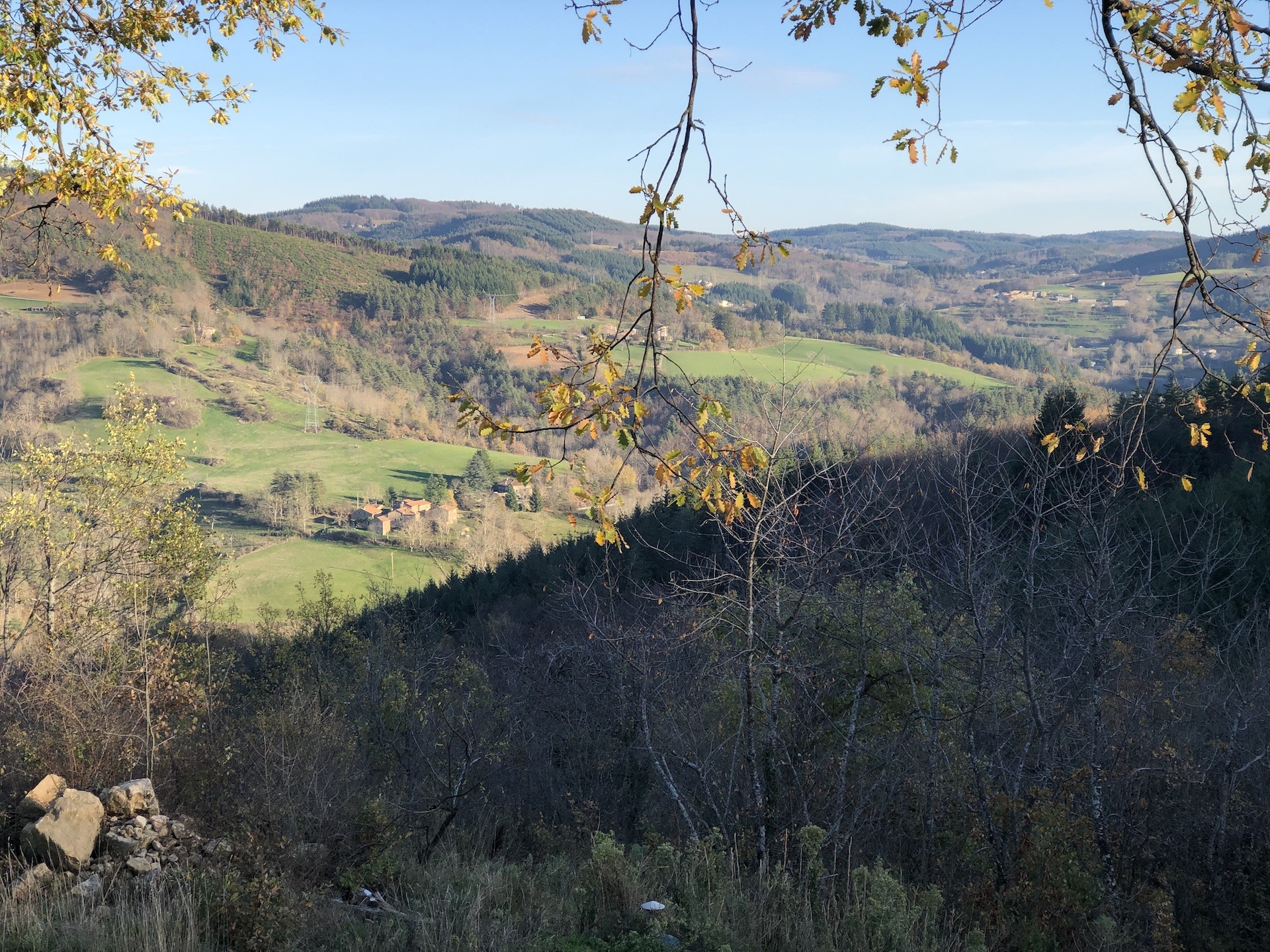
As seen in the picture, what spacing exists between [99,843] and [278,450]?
79775mm

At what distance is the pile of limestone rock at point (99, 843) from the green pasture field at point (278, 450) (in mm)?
64852

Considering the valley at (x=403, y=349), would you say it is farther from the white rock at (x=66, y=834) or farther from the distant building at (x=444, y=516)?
the white rock at (x=66, y=834)

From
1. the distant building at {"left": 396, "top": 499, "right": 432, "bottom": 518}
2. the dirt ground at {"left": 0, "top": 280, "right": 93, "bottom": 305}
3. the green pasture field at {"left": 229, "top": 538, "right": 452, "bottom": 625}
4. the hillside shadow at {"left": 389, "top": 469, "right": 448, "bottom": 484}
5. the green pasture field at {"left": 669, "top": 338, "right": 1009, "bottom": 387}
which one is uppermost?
the dirt ground at {"left": 0, "top": 280, "right": 93, "bottom": 305}

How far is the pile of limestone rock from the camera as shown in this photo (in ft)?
16.1

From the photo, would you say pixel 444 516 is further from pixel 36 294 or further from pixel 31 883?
pixel 36 294

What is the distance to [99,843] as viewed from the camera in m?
5.48

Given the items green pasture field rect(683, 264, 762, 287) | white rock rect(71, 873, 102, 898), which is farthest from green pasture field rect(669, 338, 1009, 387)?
white rock rect(71, 873, 102, 898)

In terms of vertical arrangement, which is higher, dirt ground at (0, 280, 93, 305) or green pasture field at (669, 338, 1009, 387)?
dirt ground at (0, 280, 93, 305)

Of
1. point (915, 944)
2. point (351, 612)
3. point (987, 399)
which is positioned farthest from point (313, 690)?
point (987, 399)

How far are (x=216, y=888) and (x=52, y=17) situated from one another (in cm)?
470

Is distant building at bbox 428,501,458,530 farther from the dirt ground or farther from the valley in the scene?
the dirt ground

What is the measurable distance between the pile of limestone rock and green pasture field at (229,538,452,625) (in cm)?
4029

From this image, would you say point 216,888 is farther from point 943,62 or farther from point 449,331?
point 449,331

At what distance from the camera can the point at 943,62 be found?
8.11 feet
